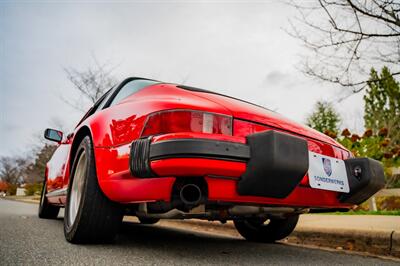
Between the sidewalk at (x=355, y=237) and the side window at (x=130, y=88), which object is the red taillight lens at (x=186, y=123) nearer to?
the side window at (x=130, y=88)

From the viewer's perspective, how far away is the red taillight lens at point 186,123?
70.8 inches

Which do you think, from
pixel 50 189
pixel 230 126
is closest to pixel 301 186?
pixel 230 126

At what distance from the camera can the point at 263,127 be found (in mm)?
2051

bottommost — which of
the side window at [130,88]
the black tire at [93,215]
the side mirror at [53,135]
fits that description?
the black tire at [93,215]

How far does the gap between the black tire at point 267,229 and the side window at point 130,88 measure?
4.88ft

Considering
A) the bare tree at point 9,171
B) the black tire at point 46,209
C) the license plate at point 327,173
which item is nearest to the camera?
the license plate at point 327,173

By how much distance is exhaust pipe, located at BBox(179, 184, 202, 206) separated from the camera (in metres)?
1.70

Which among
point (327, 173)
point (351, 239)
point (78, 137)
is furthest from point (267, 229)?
point (78, 137)

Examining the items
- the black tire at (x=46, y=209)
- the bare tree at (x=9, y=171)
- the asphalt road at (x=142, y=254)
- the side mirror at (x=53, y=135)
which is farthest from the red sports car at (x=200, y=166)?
the bare tree at (x=9, y=171)

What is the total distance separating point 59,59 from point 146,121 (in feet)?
48.0

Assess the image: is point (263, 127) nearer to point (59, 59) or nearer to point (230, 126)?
point (230, 126)

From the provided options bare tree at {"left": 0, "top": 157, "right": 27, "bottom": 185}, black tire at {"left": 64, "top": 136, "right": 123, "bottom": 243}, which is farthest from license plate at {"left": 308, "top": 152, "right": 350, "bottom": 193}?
bare tree at {"left": 0, "top": 157, "right": 27, "bottom": 185}

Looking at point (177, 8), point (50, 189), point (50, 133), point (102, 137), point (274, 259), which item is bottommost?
point (274, 259)

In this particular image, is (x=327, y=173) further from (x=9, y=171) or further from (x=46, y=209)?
(x=9, y=171)
